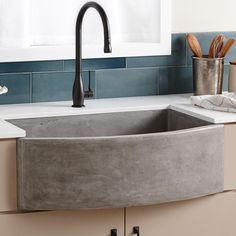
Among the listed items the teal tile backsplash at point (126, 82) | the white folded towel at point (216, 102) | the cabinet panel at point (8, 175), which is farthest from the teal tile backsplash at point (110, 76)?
the cabinet panel at point (8, 175)

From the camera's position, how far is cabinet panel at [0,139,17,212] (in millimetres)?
2635

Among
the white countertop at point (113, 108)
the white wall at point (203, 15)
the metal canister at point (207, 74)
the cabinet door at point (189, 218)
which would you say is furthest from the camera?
the white wall at point (203, 15)

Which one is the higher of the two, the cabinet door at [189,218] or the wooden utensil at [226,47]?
the wooden utensil at [226,47]

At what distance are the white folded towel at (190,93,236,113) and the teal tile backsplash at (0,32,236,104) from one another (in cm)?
36

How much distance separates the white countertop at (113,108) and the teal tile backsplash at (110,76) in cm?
5

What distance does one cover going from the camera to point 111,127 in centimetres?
314

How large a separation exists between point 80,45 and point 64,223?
0.74 meters

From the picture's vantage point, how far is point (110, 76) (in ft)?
11.1

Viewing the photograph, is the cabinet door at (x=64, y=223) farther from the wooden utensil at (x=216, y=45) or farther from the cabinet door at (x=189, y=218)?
the wooden utensil at (x=216, y=45)

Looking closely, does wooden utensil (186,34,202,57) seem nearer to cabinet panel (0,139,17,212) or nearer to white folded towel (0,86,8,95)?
white folded towel (0,86,8,95)

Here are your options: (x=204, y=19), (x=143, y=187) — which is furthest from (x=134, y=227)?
(x=204, y=19)

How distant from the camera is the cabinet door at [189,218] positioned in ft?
9.32

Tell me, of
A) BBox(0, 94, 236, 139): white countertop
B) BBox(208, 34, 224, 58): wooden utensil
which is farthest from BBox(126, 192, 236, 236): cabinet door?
BBox(208, 34, 224, 58): wooden utensil

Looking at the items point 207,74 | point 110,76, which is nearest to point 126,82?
point 110,76
